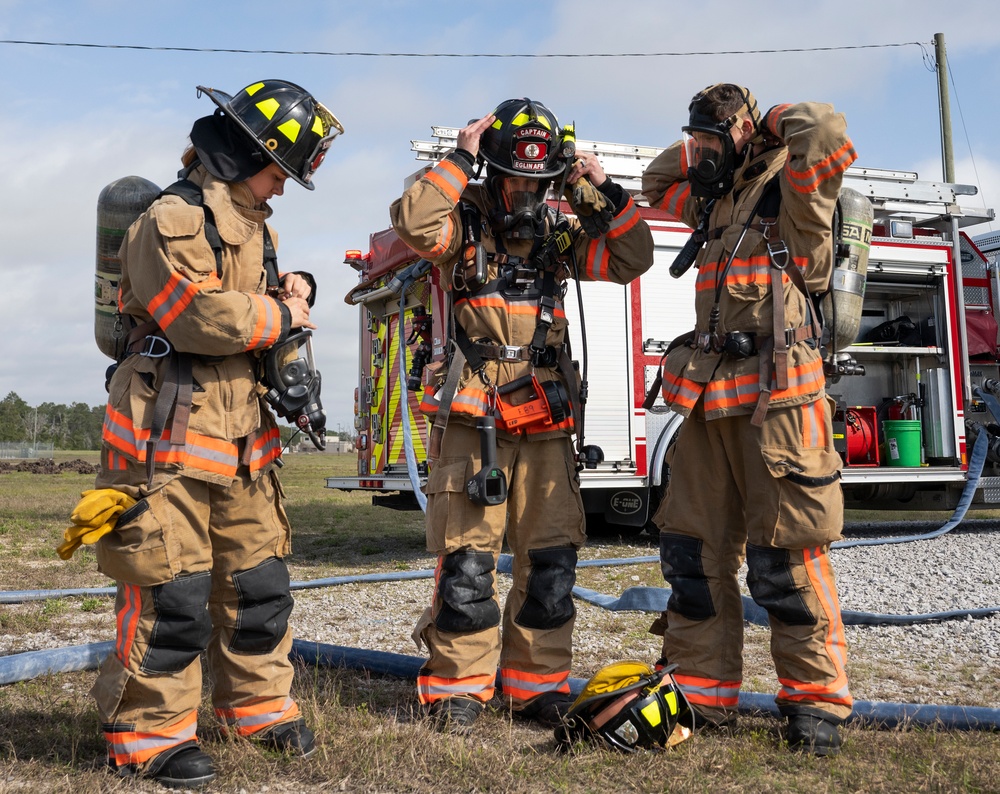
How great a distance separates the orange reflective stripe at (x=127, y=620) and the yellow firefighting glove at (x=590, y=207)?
2377 mm

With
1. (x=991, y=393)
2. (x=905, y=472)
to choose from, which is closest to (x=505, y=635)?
(x=905, y=472)

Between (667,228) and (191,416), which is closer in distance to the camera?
(191,416)

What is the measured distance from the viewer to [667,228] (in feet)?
28.5

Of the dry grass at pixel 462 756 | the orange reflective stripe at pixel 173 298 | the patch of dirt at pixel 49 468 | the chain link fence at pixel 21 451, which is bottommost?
the dry grass at pixel 462 756

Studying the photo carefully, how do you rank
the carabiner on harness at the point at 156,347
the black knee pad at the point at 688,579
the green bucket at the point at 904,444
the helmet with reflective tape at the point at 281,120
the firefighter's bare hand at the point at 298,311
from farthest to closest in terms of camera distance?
the green bucket at the point at 904,444 < the black knee pad at the point at 688,579 < the firefighter's bare hand at the point at 298,311 < the helmet with reflective tape at the point at 281,120 < the carabiner on harness at the point at 156,347

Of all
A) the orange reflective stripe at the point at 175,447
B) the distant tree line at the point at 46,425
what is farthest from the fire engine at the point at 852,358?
the distant tree line at the point at 46,425

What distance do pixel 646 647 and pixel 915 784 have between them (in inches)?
81.4

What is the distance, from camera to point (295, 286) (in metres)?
3.43

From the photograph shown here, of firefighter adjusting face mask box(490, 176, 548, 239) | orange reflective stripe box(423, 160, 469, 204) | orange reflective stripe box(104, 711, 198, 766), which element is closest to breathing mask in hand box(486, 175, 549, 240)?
firefighter adjusting face mask box(490, 176, 548, 239)

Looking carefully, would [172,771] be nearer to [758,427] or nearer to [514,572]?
[514,572]

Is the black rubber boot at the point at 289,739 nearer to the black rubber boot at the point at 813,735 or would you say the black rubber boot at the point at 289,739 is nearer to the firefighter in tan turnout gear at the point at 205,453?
the firefighter in tan turnout gear at the point at 205,453

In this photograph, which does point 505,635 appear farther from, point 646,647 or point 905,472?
point 905,472

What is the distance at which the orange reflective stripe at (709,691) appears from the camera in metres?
3.52

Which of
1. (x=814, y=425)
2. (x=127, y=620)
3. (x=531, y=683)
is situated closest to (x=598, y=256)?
(x=814, y=425)
